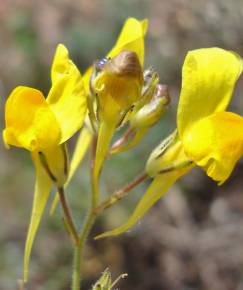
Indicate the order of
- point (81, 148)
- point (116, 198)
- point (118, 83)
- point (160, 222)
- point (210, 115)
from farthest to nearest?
1. point (160, 222)
2. point (81, 148)
3. point (116, 198)
4. point (210, 115)
5. point (118, 83)

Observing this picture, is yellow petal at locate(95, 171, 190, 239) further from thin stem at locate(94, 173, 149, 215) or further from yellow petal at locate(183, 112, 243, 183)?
yellow petal at locate(183, 112, 243, 183)

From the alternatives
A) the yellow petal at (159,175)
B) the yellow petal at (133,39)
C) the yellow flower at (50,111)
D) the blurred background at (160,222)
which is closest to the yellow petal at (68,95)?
the yellow flower at (50,111)

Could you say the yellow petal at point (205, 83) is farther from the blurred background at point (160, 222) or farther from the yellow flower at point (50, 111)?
the blurred background at point (160, 222)

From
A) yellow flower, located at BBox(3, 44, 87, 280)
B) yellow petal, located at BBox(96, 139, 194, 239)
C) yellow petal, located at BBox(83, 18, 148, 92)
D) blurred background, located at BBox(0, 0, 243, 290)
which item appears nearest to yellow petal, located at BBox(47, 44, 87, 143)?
yellow flower, located at BBox(3, 44, 87, 280)

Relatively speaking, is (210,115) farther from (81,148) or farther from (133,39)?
(81,148)

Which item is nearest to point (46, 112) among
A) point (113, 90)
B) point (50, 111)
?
point (50, 111)
